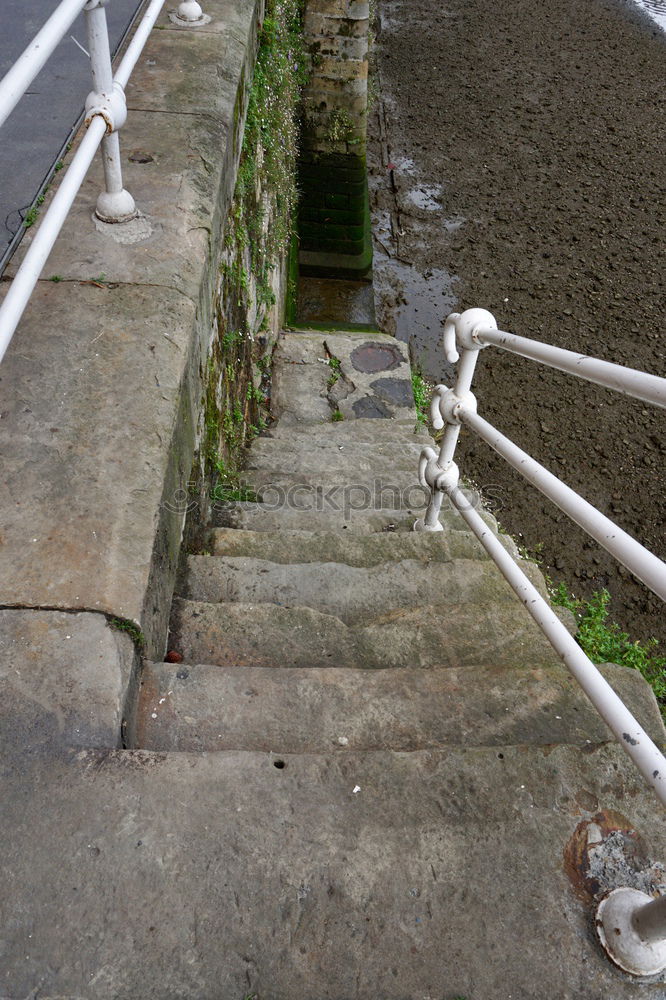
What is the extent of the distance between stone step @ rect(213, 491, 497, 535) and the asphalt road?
50.2 inches

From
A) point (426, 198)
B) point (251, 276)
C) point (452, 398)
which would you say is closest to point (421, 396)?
point (251, 276)

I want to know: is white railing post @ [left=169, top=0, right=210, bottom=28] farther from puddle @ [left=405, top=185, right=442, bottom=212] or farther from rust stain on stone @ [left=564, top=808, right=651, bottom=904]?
puddle @ [left=405, top=185, right=442, bottom=212]

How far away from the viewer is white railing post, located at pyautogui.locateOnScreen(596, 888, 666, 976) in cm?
116

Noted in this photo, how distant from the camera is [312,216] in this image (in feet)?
28.0

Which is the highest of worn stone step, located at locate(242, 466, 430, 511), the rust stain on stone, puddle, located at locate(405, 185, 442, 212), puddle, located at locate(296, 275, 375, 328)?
the rust stain on stone

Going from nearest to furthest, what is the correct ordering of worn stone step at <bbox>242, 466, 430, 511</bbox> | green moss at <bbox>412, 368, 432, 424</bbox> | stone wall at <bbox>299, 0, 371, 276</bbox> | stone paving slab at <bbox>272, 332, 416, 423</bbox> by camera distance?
worn stone step at <bbox>242, 466, 430, 511</bbox> → stone paving slab at <bbox>272, 332, 416, 423</bbox> → green moss at <bbox>412, 368, 432, 424</bbox> → stone wall at <bbox>299, 0, 371, 276</bbox>

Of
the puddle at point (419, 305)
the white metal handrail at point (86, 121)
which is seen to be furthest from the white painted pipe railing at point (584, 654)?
the puddle at point (419, 305)

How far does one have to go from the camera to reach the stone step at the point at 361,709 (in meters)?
1.61

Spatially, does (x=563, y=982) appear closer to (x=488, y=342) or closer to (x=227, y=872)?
(x=227, y=872)

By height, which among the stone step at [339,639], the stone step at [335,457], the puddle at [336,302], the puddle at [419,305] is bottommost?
the puddle at [336,302]

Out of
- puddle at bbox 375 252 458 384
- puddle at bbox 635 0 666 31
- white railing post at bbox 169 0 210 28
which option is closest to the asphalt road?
white railing post at bbox 169 0 210 28

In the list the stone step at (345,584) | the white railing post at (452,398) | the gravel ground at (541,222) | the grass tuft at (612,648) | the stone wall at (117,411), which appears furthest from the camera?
the gravel ground at (541,222)

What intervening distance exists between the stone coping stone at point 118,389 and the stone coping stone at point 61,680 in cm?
5

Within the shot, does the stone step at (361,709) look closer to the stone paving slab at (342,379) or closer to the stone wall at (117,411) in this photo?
the stone wall at (117,411)
